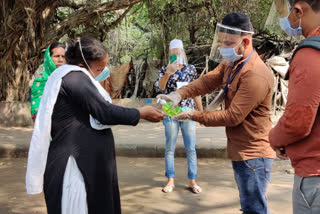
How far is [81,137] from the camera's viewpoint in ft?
6.72

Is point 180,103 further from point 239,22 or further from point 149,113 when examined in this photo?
point 239,22

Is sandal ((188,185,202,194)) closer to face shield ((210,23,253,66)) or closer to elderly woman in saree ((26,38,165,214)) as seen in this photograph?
elderly woman in saree ((26,38,165,214))

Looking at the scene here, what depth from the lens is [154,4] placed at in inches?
379

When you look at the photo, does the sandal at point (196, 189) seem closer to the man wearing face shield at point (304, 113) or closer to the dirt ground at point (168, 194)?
the dirt ground at point (168, 194)

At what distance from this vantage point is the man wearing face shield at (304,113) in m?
1.28

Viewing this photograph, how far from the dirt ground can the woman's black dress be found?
1.44 m

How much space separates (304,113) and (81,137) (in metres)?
1.35

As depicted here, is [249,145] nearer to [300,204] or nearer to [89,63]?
[300,204]

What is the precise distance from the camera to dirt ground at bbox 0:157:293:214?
136 inches

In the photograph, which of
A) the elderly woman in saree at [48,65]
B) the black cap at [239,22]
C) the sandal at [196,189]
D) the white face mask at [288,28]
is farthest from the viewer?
the sandal at [196,189]

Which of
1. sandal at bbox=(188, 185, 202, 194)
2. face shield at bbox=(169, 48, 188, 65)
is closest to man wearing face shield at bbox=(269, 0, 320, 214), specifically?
face shield at bbox=(169, 48, 188, 65)

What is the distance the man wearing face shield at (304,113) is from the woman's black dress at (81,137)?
1.05 m

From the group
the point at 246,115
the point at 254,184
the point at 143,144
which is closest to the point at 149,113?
the point at 246,115

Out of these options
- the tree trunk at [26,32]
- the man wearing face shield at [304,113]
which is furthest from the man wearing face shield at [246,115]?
the tree trunk at [26,32]
